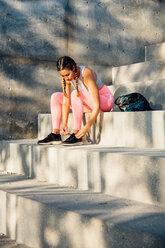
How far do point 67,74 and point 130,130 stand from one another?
82cm

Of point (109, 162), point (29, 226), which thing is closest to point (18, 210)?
point (29, 226)

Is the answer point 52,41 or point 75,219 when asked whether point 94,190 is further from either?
point 52,41

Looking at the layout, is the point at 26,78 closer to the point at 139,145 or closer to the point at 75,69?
the point at 75,69

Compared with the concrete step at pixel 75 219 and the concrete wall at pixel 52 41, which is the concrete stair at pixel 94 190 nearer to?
the concrete step at pixel 75 219

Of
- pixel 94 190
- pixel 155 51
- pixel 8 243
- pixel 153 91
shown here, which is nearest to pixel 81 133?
pixel 94 190

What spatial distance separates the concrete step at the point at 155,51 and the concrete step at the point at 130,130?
197cm

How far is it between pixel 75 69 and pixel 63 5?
2075 mm

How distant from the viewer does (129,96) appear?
3869 millimetres

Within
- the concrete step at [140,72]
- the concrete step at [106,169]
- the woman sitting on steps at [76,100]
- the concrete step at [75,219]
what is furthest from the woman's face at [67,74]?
the concrete step at [140,72]

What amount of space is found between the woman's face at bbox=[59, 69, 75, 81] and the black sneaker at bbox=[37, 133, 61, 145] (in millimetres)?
580

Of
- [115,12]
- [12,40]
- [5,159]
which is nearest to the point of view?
[5,159]

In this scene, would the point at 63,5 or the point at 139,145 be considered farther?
the point at 63,5

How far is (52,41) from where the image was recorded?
5297 millimetres

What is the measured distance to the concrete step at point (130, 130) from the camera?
304cm
